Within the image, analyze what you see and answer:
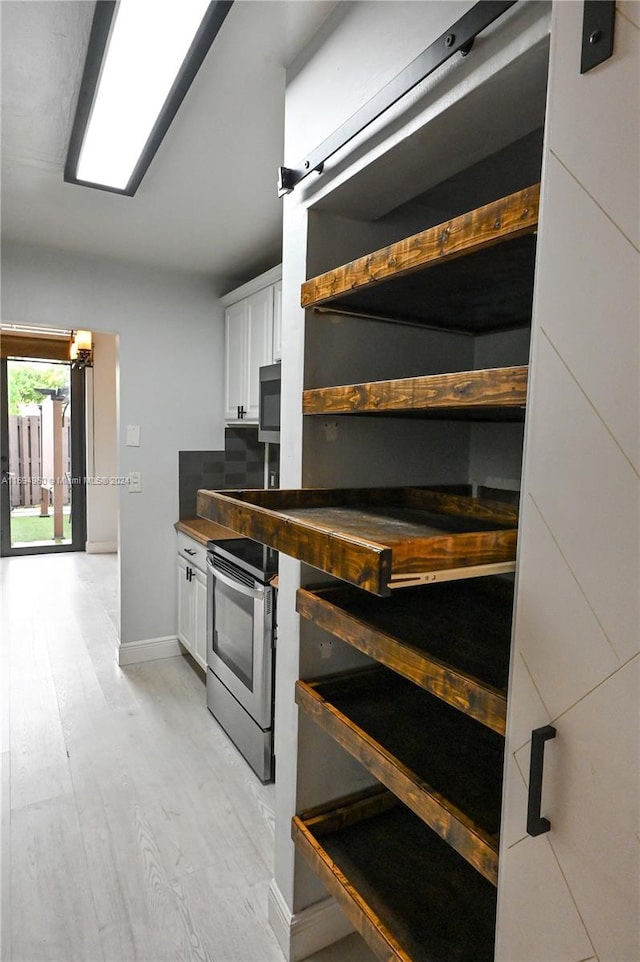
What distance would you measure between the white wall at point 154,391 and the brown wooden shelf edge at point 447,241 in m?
2.46

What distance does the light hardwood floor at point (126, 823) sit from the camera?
167 centimetres

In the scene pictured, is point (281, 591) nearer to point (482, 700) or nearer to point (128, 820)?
point (482, 700)

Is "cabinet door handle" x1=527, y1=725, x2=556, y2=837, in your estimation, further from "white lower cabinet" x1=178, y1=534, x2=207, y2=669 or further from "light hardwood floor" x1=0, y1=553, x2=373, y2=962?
"white lower cabinet" x1=178, y1=534, x2=207, y2=669

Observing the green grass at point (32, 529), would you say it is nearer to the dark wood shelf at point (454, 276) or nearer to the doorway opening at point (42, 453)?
the doorway opening at point (42, 453)

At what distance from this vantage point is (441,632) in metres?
1.25

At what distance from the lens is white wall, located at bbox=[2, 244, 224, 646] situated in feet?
11.0

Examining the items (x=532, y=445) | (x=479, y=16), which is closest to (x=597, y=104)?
(x=479, y=16)

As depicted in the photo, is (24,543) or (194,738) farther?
(24,543)

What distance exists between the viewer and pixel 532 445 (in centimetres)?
80

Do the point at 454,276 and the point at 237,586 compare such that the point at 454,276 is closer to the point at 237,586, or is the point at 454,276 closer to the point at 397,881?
the point at 397,881

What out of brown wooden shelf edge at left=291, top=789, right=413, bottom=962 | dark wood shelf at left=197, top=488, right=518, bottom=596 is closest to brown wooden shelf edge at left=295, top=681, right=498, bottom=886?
brown wooden shelf edge at left=291, top=789, right=413, bottom=962

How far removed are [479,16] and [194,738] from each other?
9.49 ft

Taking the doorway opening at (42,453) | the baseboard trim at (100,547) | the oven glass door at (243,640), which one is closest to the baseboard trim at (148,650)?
the oven glass door at (243,640)

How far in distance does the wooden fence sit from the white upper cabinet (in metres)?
3.90
